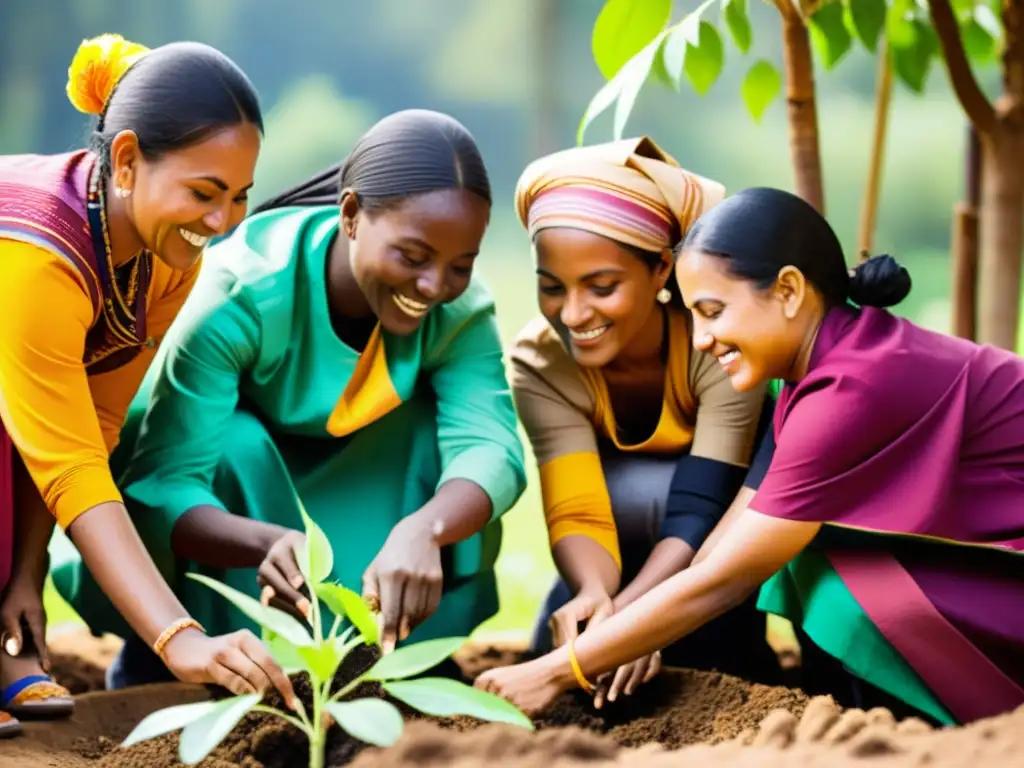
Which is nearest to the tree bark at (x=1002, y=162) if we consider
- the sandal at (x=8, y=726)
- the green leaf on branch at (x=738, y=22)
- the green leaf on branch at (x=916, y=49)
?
the green leaf on branch at (x=916, y=49)

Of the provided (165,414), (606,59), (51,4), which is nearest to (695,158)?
(51,4)

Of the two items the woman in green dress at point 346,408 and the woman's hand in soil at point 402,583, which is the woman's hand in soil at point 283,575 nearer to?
the woman in green dress at point 346,408

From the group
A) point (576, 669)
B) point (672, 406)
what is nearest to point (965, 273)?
point (672, 406)

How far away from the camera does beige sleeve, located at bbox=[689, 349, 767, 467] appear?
262 cm

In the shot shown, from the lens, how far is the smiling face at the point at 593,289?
2.49 meters

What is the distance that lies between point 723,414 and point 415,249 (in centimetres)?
68

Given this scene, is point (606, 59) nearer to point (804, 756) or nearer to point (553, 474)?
point (553, 474)

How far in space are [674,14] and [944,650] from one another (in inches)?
171

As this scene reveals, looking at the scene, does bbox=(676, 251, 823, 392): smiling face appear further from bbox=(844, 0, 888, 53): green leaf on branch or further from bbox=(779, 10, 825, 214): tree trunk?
bbox=(779, 10, 825, 214): tree trunk

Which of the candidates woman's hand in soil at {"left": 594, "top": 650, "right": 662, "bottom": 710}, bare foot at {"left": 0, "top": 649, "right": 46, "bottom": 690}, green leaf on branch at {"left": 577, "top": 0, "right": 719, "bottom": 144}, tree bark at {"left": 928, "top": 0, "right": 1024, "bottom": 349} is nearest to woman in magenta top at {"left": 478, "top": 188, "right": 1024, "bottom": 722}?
woman's hand in soil at {"left": 594, "top": 650, "right": 662, "bottom": 710}

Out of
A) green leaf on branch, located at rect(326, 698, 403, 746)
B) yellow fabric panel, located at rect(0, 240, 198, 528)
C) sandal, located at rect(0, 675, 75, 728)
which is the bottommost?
sandal, located at rect(0, 675, 75, 728)

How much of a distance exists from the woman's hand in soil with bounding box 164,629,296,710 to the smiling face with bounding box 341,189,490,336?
2.43ft

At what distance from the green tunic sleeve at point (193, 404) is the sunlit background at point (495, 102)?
3455mm

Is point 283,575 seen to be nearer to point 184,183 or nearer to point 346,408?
point 346,408
